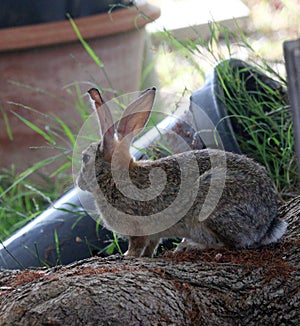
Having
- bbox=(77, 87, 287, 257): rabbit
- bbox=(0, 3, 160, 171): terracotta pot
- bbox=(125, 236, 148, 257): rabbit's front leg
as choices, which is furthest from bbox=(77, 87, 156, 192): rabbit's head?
bbox=(0, 3, 160, 171): terracotta pot

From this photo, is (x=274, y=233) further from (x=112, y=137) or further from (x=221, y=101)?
(x=221, y=101)

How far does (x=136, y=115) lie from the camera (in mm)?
2869

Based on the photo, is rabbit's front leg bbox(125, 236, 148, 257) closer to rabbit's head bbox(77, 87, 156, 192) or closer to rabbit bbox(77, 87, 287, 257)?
rabbit bbox(77, 87, 287, 257)

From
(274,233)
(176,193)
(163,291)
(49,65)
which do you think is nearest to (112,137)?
(176,193)

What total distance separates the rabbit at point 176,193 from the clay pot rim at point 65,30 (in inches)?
90.5

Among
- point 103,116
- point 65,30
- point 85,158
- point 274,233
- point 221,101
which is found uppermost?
point 65,30

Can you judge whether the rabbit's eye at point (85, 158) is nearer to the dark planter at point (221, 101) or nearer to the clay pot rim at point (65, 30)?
the dark planter at point (221, 101)

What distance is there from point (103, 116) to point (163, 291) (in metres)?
0.86

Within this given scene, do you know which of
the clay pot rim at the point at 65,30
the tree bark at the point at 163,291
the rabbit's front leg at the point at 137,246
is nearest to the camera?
the tree bark at the point at 163,291

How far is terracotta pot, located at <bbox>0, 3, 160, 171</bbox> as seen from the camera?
5.13 meters

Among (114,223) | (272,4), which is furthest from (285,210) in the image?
(272,4)

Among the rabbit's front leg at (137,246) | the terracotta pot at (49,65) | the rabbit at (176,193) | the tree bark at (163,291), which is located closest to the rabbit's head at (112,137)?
the rabbit at (176,193)

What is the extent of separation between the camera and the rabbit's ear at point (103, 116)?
282 cm

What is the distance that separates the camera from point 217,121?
3512 millimetres
